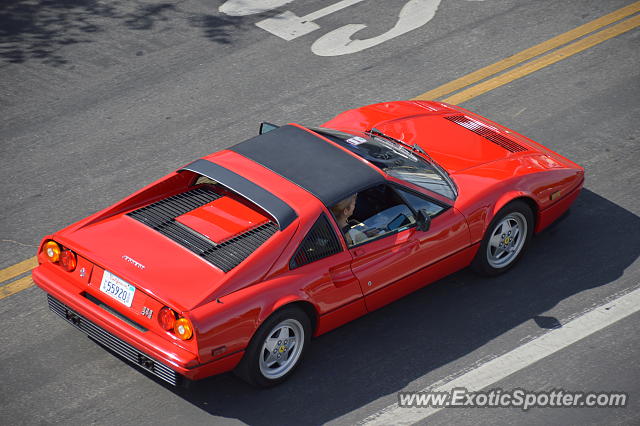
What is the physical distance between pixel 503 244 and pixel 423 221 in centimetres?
110

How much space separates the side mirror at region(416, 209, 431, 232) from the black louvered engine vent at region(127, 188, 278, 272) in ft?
3.88

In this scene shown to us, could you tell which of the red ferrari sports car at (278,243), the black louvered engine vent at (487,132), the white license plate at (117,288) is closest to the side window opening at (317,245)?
the red ferrari sports car at (278,243)

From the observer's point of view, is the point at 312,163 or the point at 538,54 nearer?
the point at 312,163

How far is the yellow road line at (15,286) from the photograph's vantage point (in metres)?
7.48

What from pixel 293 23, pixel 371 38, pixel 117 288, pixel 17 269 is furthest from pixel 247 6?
pixel 117 288

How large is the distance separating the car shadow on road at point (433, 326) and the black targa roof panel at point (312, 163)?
1215 mm

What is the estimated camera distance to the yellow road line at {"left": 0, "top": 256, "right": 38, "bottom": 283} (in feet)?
25.2

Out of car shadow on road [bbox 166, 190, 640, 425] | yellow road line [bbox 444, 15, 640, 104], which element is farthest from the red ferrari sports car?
yellow road line [bbox 444, 15, 640, 104]

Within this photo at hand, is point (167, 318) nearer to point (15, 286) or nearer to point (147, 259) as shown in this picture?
point (147, 259)

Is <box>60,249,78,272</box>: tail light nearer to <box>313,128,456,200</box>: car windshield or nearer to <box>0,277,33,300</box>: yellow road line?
<box>0,277,33,300</box>: yellow road line

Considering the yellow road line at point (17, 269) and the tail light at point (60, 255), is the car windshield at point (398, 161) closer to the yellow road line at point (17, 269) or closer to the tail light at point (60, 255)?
the tail light at point (60, 255)

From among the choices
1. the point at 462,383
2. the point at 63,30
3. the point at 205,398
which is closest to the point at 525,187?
the point at 462,383

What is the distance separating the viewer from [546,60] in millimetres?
10992

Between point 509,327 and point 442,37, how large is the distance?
17.7 ft
